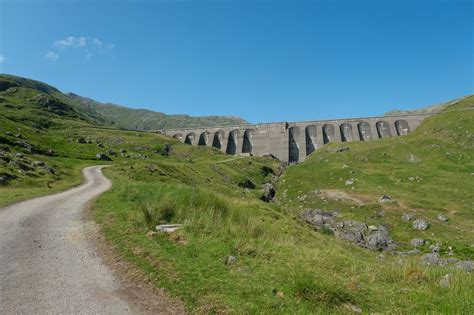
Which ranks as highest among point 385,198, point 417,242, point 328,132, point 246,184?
point 328,132

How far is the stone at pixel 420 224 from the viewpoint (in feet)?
92.1

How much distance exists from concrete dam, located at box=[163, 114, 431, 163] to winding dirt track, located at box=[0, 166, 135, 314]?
111051 millimetres

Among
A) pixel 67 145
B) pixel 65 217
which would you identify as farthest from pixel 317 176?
pixel 67 145

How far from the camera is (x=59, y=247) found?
9.72 metres

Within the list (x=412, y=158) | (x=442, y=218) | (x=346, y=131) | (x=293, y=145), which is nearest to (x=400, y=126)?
(x=346, y=131)

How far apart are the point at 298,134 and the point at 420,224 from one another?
10150cm

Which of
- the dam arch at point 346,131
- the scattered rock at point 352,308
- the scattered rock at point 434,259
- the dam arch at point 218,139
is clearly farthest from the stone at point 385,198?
the dam arch at point 218,139

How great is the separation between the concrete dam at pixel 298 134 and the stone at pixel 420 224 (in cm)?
9044

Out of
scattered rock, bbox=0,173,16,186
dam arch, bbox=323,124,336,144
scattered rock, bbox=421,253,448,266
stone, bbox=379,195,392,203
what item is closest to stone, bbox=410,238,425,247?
scattered rock, bbox=421,253,448,266

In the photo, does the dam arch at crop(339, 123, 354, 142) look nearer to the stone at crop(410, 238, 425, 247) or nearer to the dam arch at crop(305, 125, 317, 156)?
the dam arch at crop(305, 125, 317, 156)

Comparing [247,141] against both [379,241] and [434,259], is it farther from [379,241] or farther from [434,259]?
[434,259]

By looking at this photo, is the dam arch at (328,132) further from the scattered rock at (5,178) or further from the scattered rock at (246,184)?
the scattered rock at (5,178)

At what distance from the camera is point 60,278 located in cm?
739

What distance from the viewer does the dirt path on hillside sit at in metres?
6.22
